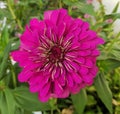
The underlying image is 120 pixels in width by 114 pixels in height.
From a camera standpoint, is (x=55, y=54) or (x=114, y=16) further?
(x=114, y=16)

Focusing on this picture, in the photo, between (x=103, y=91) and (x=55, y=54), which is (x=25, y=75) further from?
(x=103, y=91)

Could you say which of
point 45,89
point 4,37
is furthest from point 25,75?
point 4,37

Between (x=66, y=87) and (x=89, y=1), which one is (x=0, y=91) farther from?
(x=89, y=1)

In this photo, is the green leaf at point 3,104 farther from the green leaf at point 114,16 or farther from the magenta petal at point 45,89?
the green leaf at point 114,16

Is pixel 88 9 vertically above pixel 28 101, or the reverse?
pixel 88 9

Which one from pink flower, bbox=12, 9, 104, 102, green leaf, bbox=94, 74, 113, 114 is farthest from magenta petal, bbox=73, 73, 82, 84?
green leaf, bbox=94, 74, 113, 114

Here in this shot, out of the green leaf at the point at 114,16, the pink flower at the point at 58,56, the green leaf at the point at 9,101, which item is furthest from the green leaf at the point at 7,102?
the green leaf at the point at 114,16
